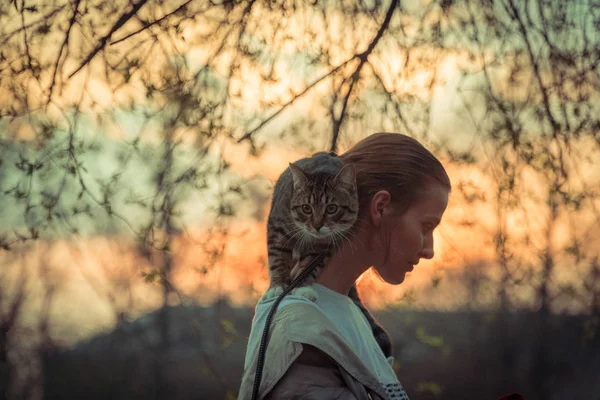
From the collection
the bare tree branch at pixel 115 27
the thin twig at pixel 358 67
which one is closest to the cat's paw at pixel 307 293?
the thin twig at pixel 358 67

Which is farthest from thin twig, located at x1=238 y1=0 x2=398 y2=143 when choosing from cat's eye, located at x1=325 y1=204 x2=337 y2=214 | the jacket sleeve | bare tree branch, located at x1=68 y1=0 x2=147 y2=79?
the jacket sleeve

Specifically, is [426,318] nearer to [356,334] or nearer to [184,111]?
[184,111]

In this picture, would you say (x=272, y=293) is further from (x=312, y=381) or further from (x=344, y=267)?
(x=312, y=381)

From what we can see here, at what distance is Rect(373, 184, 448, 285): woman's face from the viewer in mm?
1620

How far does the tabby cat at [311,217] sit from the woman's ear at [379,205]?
0.05m

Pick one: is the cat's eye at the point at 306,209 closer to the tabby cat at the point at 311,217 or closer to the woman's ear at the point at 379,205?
the tabby cat at the point at 311,217

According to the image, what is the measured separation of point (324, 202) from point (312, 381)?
0.52m

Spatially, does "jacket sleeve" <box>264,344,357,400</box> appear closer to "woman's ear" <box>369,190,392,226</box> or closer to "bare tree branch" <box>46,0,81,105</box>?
"woman's ear" <box>369,190,392,226</box>

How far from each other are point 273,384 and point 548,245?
75.6 inches

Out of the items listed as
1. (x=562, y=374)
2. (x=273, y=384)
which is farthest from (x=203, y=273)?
(x=562, y=374)

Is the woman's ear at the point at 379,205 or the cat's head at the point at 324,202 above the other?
the cat's head at the point at 324,202

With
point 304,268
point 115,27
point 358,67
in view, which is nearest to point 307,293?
point 304,268

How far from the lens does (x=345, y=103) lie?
252 centimetres

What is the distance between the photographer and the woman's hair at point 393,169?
1627 millimetres
